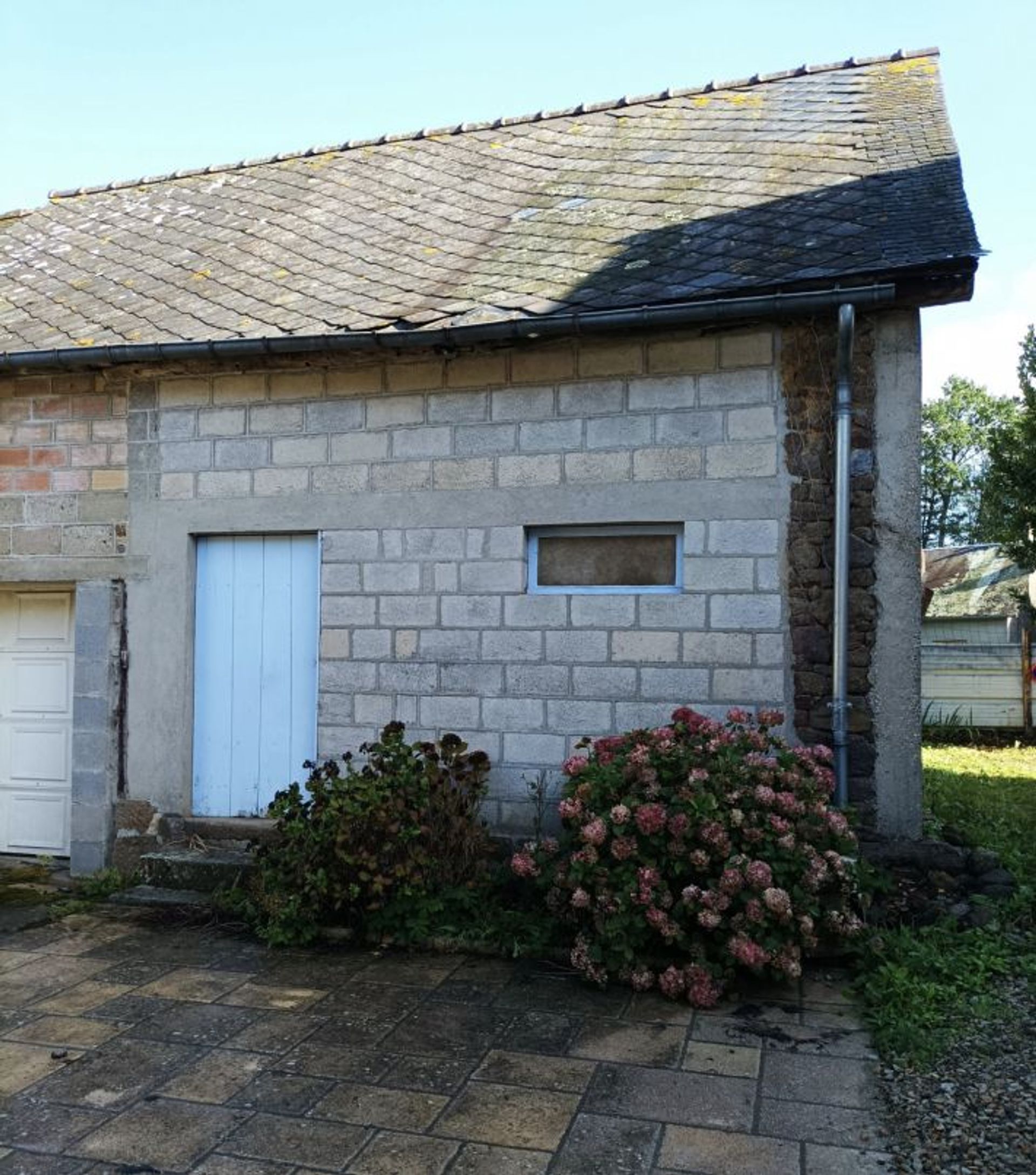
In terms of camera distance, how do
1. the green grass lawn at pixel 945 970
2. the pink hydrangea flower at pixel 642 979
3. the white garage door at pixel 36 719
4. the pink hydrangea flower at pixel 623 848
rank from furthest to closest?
the white garage door at pixel 36 719, the pink hydrangea flower at pixel 623 848, the pink hydrangea flower at pixel 642 979, the green grass lawn at pixel 945 970

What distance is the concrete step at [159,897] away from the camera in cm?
604

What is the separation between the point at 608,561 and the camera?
6.05m

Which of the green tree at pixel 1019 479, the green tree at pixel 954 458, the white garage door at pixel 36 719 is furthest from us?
the green tree at pixel 954 458

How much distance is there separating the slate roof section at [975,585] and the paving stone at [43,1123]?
14.7 metres

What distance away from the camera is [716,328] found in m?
5.84

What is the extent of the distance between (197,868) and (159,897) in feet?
0.90

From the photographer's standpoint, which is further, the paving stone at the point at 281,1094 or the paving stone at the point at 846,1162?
the paving stone at the point at 281,1094

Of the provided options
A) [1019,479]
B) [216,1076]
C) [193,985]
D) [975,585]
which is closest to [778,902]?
[216,1076]

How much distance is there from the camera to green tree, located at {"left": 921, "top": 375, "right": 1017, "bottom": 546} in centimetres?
4516

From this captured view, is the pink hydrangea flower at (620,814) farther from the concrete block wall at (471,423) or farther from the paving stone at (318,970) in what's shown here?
the concrete block wall at (471,423)

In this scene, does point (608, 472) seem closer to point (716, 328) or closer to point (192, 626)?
point (716, 328)

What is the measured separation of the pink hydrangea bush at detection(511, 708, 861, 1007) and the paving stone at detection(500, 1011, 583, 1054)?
1.25 ft

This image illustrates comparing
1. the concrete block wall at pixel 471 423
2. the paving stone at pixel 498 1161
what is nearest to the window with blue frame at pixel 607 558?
the concrete block wall at pixel 471 423

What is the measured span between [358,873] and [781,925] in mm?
2073
